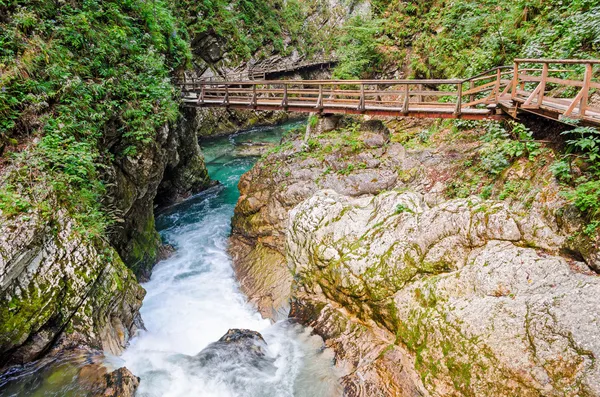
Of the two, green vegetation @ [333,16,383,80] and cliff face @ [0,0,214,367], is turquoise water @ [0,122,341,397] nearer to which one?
cliff face @ [0,0,214,367]

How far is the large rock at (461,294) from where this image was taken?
4.16 metres

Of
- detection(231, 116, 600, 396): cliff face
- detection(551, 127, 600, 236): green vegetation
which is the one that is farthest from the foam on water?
detection(551, 127, 600, 236): green vegetation

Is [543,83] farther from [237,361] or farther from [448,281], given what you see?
[237,361]

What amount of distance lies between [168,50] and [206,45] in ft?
45.2

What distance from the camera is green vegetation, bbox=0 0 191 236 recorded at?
21.0ft

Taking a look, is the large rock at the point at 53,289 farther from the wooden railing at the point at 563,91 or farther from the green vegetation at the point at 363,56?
the green vegetation at the point at 363,56

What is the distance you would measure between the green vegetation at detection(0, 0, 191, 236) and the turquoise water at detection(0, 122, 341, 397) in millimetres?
2869

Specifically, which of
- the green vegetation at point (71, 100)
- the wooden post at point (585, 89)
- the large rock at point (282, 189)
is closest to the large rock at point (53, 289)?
the green vegetation at point (71, 100)

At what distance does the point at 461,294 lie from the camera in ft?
17.6

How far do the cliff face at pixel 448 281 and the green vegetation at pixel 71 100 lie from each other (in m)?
5.43

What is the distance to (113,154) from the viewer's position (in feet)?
30.3

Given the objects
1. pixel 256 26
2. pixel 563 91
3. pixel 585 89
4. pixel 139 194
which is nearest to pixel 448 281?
pixel 585 89

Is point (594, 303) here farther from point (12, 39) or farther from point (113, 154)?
point (12, 39)

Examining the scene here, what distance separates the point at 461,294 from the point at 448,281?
12.5 inches
